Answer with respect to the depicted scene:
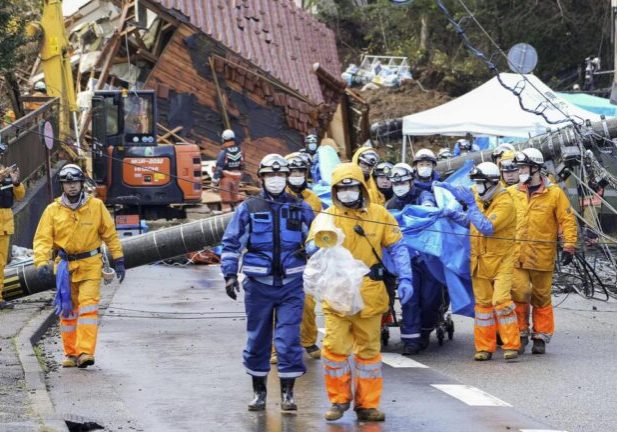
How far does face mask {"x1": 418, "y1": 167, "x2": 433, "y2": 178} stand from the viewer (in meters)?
13.6

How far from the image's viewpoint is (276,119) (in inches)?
1426

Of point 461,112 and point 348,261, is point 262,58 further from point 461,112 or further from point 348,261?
point 348,261

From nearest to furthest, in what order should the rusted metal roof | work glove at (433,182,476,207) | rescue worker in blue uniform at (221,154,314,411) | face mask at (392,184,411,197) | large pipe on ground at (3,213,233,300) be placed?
rescue worker in blue uniform at (221,154,314,411) → work glove at (433,182,476,207) → face mask at (392,184,411,197) → large pipe on ground at (3,213,233,300) → the rusted metal roof

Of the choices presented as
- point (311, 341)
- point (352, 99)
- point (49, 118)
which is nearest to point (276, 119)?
point (352, 99)

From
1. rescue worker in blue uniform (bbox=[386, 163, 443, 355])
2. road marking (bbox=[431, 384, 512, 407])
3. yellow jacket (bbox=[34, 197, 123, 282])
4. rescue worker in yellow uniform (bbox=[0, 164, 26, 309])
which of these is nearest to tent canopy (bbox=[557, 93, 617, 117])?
rescue worker in yellow uniform (bbox=[0, 164, 26, 309])

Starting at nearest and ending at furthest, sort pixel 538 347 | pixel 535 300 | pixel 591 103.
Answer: pixel 538 347 → pixel 535 300 → pixel 591 103

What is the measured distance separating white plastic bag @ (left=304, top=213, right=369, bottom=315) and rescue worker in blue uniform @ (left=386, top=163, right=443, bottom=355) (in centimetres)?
338

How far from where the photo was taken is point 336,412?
933 centimetres

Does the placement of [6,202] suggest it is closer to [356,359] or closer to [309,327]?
[309,327]

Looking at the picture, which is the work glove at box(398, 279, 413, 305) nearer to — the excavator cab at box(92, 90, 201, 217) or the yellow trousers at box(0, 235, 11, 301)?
the yellow trousers at box(0, 235, 11, 301)

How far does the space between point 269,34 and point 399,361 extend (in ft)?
85.6

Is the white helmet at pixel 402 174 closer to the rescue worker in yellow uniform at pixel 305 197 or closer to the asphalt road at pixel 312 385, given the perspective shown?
the rescue worker in yellow uniform at pixel 305 197

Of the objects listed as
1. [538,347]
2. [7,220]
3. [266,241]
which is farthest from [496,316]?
[7,220]

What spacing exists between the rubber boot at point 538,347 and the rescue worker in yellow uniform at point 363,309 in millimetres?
3547
